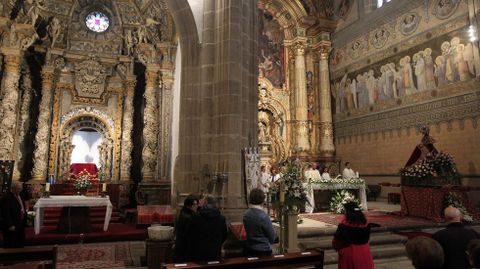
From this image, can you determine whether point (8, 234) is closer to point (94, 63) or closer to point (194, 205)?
point (194, 205)

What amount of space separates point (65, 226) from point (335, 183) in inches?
332

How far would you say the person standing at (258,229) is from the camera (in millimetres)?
4352

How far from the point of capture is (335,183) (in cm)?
1205

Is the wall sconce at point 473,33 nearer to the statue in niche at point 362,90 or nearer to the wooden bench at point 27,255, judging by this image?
the statue in niche at point 362,90

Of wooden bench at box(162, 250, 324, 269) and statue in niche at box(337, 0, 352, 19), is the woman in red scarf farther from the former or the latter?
statue in niche at box(337, 0, 352, 19)

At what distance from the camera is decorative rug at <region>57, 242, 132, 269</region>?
6.46 metres

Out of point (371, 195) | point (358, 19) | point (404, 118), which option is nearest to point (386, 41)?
point (358, 19)

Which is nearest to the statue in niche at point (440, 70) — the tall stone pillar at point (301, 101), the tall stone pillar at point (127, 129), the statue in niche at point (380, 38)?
the statue in niche at point (380, 38)

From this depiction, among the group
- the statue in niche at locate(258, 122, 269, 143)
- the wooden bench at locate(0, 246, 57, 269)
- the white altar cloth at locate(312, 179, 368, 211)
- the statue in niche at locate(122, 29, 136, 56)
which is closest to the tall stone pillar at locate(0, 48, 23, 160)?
the statue in niche at locate(122, 29, 136, 56)

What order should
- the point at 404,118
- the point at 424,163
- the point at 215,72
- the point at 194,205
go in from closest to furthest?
the point at 194,205
the point at 215,72
the point at 424,163
the point at 404,118

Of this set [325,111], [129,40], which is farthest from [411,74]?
[129,40]

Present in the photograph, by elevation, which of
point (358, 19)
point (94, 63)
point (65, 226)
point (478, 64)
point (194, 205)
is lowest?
point (65, 226)

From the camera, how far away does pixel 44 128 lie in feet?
46.6

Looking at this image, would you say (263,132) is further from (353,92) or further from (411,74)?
(411,74)
